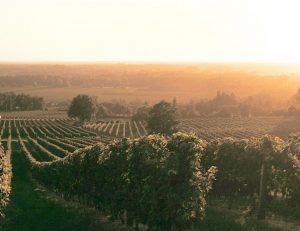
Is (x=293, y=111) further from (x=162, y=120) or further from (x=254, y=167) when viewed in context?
(x=254, y=167)

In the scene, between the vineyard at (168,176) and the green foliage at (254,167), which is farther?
the green foliage at (254,167)

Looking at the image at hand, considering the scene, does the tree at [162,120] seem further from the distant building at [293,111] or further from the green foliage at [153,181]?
the distant building at [293,111]

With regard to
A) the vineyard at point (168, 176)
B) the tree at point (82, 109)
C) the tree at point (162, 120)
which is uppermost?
the vineyard at point (168, 176)

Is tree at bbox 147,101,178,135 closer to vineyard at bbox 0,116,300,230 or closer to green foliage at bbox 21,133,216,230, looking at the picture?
vineyard at bbox 0,116,300,230

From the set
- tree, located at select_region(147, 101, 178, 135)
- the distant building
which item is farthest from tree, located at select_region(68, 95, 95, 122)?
the distant building

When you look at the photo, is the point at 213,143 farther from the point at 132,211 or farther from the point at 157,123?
the point at 157,123

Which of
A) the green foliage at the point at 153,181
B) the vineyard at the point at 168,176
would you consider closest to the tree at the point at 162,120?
the vineyard at the point at 168,176

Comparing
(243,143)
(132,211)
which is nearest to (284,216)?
(243,143)

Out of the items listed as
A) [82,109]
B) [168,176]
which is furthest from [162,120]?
[168,176]

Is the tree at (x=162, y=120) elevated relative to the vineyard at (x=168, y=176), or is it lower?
lower
